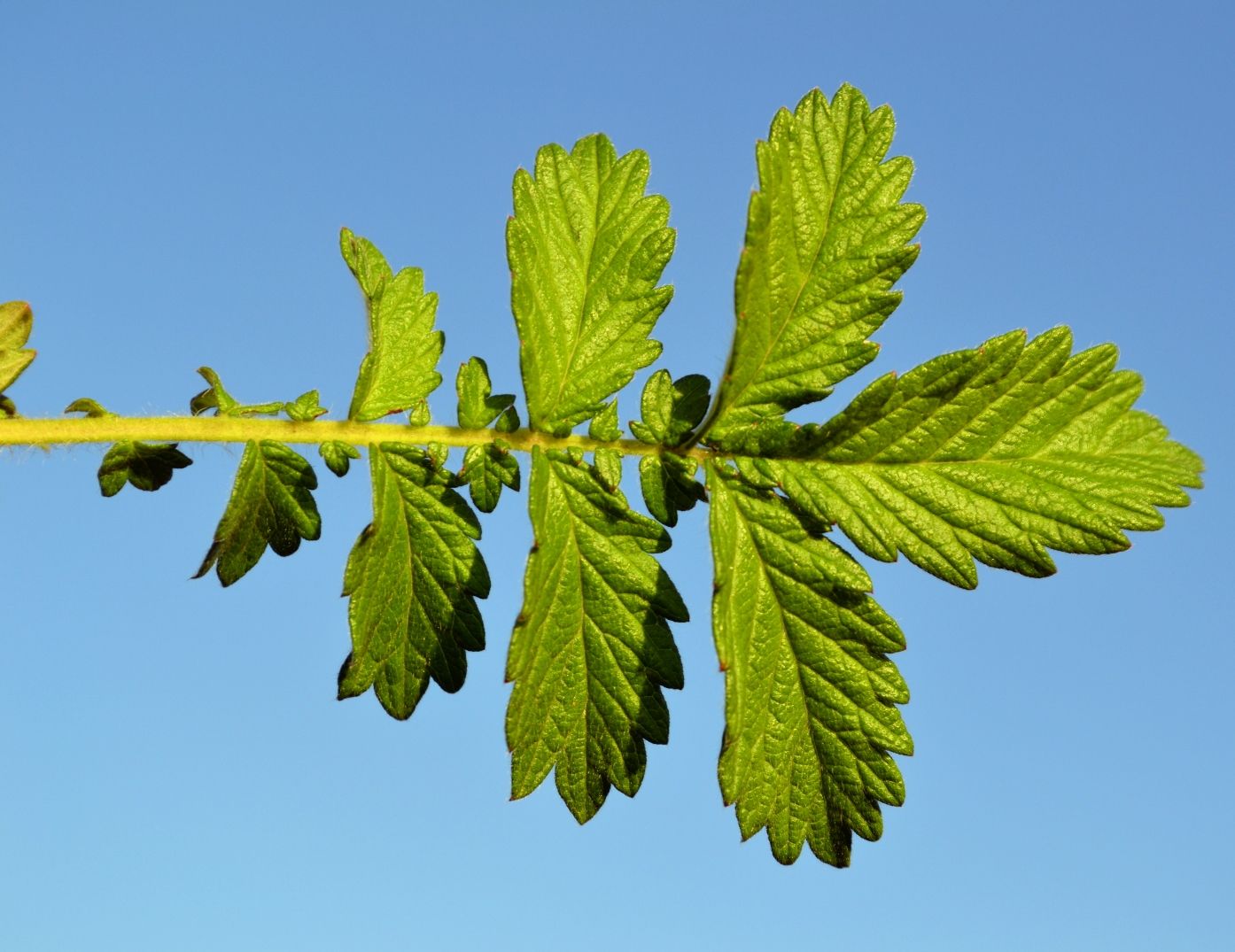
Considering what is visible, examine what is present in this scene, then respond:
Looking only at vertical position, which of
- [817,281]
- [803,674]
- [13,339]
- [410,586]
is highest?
[817,281]

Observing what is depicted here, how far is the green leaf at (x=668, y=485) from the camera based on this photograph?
3.02 metres

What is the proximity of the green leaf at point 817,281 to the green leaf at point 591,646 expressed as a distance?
0.40m

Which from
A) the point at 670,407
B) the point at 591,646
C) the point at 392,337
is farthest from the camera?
the point at 392,337

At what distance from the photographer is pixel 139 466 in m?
3.08

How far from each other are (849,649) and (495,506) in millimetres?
1008

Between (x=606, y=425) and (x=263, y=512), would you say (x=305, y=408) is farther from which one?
(x=606, y=425)

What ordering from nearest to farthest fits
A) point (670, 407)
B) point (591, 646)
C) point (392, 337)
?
1. point (591, 646)
2. point (670, 407)
3. point (392, 337)

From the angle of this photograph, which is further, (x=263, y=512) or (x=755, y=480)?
(x=263, y=512)

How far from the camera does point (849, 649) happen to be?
2982 mm

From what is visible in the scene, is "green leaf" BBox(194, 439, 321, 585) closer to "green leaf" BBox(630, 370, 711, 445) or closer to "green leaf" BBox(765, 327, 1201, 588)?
"green leaf" BBox(630, 370, 711, 445)

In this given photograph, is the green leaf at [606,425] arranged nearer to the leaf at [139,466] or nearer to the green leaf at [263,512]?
the green leaf at [263,512]

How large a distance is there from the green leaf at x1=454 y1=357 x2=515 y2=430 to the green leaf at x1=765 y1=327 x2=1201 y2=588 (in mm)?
742

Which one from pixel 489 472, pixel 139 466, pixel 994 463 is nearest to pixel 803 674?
pixel 994 463

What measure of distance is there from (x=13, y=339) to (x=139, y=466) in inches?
17.9
